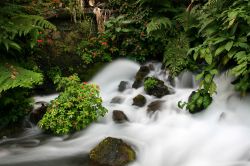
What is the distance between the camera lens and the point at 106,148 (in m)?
5.44

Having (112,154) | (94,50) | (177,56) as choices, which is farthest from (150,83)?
(112,154)

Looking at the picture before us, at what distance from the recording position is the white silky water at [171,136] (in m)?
5.52

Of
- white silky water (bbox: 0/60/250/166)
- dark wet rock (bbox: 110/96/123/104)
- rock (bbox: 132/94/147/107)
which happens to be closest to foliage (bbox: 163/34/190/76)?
white silky water (bbox: 0/60/250/166)

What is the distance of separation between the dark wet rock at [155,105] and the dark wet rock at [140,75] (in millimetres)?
970

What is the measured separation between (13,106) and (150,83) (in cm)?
292

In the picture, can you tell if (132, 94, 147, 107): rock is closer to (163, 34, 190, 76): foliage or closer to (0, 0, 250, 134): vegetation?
(0, 0, 250, 134): vegetation

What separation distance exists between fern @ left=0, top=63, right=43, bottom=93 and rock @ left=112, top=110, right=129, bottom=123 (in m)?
1.64

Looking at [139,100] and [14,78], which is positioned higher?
[14,78]

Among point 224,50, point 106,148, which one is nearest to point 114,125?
point 106,148

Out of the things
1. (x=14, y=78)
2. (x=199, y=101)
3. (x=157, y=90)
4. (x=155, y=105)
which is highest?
(x=14, y=78)

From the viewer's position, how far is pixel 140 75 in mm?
8227

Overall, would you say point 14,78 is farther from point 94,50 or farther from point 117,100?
point 94,50

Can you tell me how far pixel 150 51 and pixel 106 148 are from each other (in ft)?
13.6

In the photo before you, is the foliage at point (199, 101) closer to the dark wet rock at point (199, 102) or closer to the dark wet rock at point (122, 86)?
the dark wet rock at point (199, 102)
